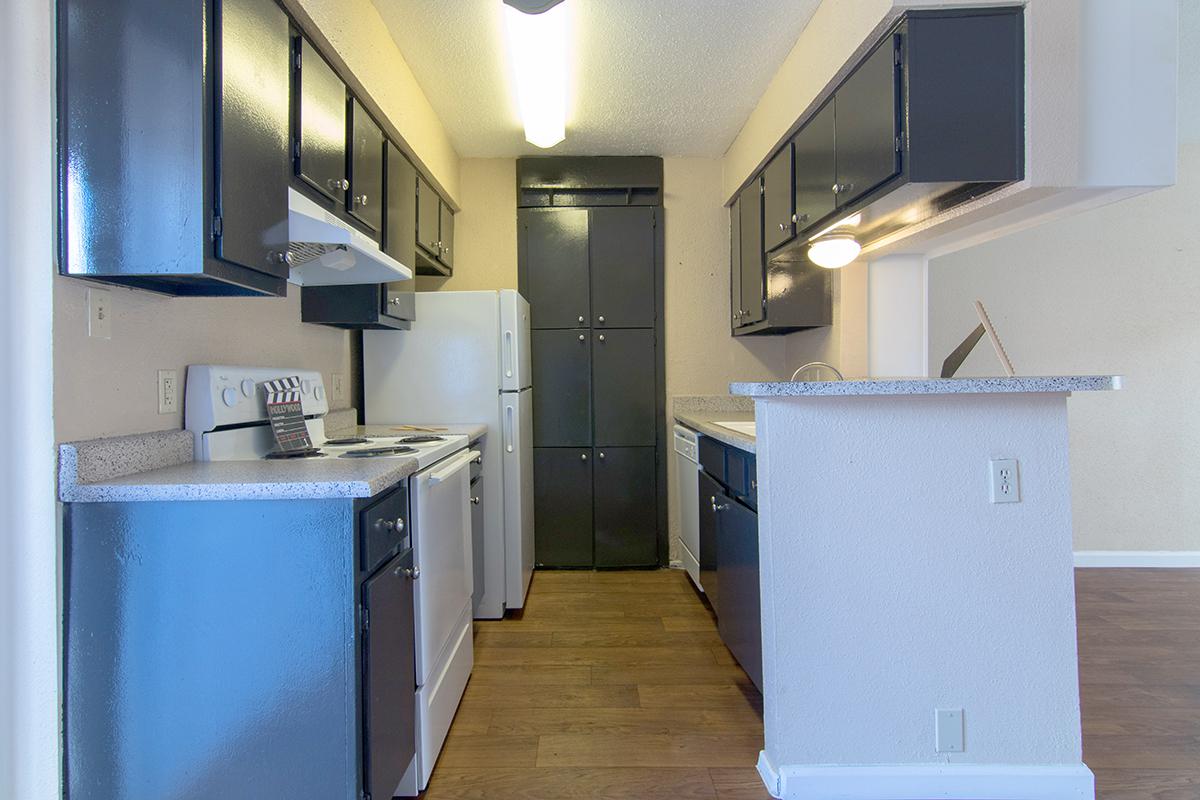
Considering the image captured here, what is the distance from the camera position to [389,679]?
1.51 metres

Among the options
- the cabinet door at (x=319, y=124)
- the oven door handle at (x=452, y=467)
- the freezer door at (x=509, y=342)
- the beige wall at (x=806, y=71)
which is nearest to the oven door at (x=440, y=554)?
the oven door handle at (x=452, y=467)

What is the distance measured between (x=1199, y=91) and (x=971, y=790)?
365cm

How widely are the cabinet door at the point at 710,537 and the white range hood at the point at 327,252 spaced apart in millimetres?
1540

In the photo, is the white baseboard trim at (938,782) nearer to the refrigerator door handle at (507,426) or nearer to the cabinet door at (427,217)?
the refrigerator door handle at (507,426)

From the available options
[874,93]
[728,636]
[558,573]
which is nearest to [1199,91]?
[874,93]

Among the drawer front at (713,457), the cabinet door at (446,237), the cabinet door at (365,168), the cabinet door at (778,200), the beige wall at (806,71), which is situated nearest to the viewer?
the beige wall at (806,71)

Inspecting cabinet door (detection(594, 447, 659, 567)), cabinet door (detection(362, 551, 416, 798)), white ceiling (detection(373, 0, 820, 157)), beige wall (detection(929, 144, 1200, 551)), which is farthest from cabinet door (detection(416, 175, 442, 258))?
beige wall (detection(929, 144, 1200, 551))

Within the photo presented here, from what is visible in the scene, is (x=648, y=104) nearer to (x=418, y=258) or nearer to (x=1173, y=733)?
(x=418, y=258)

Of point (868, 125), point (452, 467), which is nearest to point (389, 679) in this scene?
point (452, 467)

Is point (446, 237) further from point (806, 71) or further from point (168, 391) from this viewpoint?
point (168, 391)

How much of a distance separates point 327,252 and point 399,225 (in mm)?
833

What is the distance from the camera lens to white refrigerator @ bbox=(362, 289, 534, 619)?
306 cm

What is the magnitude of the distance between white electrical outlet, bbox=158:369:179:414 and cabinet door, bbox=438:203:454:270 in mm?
1990

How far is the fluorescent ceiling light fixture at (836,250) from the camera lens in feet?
8.38
